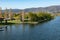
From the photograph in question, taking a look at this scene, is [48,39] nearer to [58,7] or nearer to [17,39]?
[17,39]

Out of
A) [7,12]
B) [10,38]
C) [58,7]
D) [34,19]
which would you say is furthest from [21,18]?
[58,7]

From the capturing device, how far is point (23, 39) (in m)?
13.9

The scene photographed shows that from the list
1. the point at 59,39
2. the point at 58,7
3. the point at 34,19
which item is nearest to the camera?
the point at 59,39

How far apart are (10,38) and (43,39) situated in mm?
2439

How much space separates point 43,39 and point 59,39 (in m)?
1.11

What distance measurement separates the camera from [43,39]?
13.7m

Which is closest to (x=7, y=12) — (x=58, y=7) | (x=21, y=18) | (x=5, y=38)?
(x=21, y=18)

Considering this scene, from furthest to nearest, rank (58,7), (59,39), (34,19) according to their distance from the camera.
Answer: (58,7) → (34,19) → (59,39)

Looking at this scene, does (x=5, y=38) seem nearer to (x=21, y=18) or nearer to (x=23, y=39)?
(x=23, y=39)

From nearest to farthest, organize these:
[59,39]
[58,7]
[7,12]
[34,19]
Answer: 1. [59,39]
2. [34,19]
3. [7,12]
4. [58,7]

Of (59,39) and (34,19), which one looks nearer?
(59,39)

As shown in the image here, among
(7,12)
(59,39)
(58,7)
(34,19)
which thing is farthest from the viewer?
(58,7)

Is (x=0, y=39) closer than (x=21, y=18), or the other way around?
(x=0, y=39)

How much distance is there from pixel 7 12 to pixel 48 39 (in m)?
24.3
